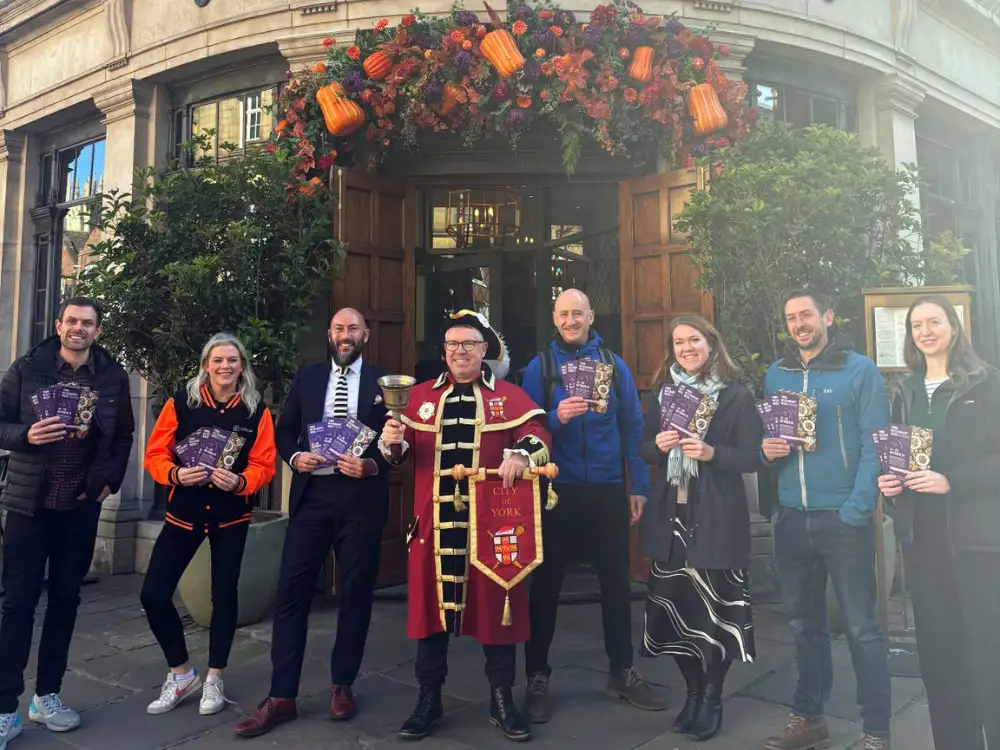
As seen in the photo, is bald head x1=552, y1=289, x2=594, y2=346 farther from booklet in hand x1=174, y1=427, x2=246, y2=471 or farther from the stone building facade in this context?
the stone building facade

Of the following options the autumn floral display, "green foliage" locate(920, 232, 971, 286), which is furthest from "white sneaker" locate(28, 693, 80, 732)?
"green foliage" locate(920, 232, 971, 286)

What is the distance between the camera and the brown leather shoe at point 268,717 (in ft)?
12.3

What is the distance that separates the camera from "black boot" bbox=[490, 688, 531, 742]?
3672 mm

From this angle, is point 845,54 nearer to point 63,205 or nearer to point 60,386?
point 60,386

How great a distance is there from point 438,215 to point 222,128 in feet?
8.60

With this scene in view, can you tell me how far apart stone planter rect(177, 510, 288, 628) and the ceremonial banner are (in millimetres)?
2508

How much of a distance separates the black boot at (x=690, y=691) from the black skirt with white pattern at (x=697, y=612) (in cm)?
5

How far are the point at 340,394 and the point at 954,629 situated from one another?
311cm

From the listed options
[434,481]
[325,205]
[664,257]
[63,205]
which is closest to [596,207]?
[664,257]

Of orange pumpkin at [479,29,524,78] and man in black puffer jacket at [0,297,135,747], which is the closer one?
man in black puffer jacket at [0,297,135,747]

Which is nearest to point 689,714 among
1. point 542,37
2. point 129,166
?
point 542,37

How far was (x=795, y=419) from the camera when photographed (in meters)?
3.47

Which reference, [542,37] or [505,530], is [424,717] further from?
[542,37]

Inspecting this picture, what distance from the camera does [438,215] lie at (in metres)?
7.44
